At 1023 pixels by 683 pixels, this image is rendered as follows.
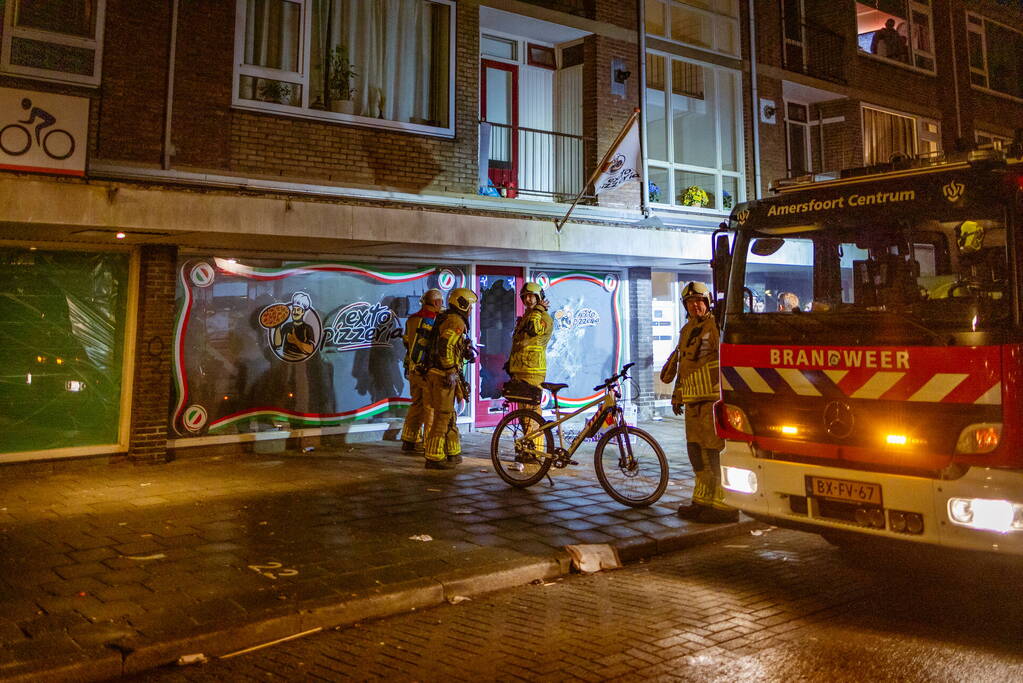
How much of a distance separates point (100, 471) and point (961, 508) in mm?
8840

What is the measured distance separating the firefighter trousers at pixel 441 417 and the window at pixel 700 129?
24.7ft

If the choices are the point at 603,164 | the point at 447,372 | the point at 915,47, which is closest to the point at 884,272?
the point at 447,372

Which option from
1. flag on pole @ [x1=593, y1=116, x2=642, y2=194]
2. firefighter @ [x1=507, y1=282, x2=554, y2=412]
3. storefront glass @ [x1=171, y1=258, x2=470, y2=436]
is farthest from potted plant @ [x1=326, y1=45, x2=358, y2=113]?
firefighter @ [x1=507, y1=282, x2=554, y2=412]

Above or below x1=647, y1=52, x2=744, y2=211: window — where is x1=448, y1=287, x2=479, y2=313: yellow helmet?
below

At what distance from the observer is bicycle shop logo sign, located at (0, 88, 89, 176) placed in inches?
317

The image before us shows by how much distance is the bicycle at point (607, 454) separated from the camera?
7574 mm

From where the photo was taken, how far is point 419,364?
9.30m

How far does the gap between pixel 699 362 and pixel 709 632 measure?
121 inches

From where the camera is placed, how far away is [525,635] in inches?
180

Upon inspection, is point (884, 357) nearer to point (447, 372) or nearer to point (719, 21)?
point (447, 372)

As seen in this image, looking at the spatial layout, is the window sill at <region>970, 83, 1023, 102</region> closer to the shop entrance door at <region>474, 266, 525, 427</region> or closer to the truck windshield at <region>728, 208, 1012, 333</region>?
the shop entrance door at <region>474, 266, 525, 427</region>

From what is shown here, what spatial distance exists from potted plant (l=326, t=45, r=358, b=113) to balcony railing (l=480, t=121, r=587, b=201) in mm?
2280

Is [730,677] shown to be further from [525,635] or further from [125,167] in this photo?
[125,167]

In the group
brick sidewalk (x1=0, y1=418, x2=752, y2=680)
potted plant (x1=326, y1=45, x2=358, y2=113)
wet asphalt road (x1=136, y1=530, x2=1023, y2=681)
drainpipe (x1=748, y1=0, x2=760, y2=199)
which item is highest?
drainpipe (x1=748, y1=0, x2=760, y2=199)
